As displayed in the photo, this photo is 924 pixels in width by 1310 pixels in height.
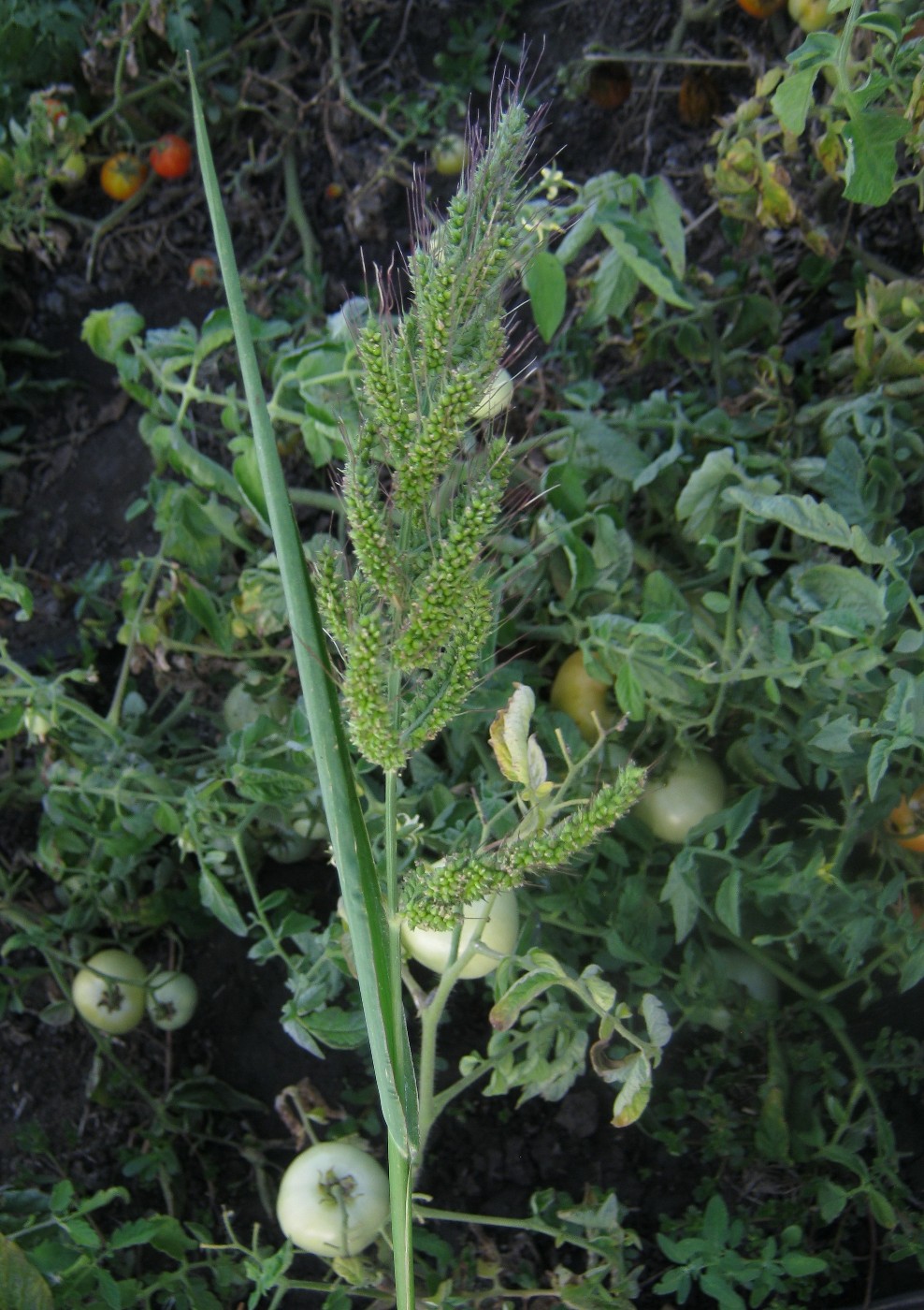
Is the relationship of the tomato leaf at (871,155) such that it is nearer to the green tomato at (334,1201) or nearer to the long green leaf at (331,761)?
the long green leaf at (331,761)

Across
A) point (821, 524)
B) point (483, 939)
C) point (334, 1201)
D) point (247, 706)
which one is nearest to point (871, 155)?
point (821, 524)

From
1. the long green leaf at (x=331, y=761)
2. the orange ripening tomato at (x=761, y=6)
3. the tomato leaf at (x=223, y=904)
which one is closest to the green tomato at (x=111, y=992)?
the tomato leaf at (x=223, y=904)

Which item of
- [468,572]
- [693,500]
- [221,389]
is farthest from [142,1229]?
[221,389]

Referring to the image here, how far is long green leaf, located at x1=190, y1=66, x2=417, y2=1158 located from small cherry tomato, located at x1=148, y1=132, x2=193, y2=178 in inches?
52.5

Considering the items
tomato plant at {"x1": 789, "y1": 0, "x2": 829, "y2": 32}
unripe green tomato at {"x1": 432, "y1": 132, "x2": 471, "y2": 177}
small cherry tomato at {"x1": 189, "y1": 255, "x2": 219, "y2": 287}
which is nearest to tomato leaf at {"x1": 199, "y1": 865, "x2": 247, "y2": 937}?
small cherry tomato at {"x1": 189, "y1": 255, "x2": 219, "y2": 287}

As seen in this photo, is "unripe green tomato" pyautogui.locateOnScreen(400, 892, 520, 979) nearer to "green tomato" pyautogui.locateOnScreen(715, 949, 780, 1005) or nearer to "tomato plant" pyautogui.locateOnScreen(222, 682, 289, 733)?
"green tomato" pyautogui.locateOnScreen(715, 949, 780, 1005)

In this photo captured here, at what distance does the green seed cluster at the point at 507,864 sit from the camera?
2.40 feet

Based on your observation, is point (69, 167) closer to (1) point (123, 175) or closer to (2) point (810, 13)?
(1) point (123, 175)

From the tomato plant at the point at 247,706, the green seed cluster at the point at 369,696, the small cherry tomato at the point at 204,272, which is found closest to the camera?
the green seed cluster at the point at 369,696

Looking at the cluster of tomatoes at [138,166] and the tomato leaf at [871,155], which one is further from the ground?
the tomato leaf at [871,155]

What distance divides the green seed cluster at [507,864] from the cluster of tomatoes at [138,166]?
1.66 m

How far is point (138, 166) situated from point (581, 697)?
54.8 inches

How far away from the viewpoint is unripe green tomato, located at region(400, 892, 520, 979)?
1.10m

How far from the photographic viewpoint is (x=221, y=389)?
1911 mm
